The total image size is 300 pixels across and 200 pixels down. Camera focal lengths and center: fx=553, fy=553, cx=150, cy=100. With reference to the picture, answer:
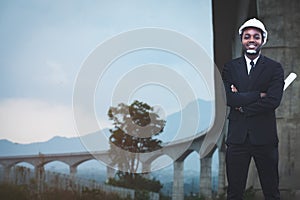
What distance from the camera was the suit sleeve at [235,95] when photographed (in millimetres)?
3963

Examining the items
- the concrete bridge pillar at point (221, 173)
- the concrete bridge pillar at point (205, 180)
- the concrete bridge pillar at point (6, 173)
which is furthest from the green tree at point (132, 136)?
the concrete bridge pillar at point (221, 173)

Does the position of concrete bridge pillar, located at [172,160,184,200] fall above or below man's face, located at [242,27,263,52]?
below

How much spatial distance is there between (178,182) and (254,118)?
9398 mm

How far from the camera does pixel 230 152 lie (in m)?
4.01

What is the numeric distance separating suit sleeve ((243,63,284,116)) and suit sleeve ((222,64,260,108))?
36 millimetres

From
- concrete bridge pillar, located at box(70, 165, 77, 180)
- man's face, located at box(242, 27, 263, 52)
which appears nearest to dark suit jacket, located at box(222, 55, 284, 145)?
man's face, located at box(242, 27, 263, 52)

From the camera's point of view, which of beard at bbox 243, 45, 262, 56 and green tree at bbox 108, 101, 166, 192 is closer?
beard at bbox 243, 45, 262, 56

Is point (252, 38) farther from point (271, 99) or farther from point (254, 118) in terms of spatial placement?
point (254, 118)

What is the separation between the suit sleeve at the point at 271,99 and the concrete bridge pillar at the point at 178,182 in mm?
8816

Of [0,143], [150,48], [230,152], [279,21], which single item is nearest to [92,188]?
[0,143]

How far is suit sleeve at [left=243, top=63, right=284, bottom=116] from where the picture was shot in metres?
3.94

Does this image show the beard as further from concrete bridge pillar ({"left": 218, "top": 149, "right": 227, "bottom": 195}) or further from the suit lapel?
concrete bridge pillar ({"left": 218, "top": 149, "right": 227, "bottom": 195})

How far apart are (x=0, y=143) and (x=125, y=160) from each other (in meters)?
2.58

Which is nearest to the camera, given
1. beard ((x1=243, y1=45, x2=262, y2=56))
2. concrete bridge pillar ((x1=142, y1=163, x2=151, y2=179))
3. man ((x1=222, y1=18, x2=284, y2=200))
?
man ((x1=222, y1=18, x2=284, y2=200))
